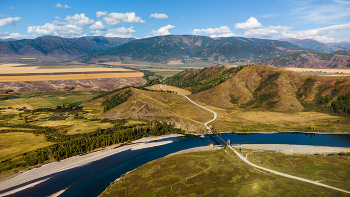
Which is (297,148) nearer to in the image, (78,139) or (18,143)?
(78,139)

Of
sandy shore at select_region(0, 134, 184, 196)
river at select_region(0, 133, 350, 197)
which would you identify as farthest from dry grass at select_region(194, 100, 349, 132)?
sandy shore at select_region(0, 134, 184, 196)

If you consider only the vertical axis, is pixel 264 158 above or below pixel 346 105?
below

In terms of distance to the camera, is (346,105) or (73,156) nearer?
(73,156)

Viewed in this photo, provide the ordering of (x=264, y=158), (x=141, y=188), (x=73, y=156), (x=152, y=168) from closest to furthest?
(x=141, y=188) < (x=152, y=168) < (x=264, y=158) < (x=73, y=156)

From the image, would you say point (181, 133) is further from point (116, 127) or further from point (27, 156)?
point (27, 156)

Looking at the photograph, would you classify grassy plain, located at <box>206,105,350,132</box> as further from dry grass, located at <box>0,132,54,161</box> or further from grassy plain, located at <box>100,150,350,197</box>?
dry grass, located at <box>0,132,54,161</box>

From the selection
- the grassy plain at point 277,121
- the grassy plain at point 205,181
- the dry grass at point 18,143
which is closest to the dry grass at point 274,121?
the grassy plain at point 277,121

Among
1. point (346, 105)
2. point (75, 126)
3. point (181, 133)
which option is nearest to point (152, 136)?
point (181, 133)

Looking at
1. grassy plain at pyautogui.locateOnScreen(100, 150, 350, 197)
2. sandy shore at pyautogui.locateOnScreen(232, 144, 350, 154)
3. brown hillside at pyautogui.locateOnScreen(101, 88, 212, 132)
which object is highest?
brown hillside at pyautogui.locateOnScreen(101, 88, 212, 132)
